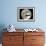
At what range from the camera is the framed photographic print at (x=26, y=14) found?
13.8 feet

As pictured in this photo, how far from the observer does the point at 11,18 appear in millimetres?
4234

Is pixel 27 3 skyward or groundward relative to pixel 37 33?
skyward

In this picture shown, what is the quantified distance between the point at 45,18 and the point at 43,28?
0.32 meters

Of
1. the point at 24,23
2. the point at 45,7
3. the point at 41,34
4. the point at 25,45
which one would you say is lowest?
the point at 25,45

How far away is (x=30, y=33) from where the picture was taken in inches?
146

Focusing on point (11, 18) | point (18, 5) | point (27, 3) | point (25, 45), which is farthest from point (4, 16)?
point (25, 45)

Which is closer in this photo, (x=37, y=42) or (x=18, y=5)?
(x=37, y=42)

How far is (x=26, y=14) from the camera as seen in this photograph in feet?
13.8

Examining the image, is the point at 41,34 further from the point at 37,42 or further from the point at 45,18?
the point at 45,18

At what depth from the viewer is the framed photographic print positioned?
13.8 ft

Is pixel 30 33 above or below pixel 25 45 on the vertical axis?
above

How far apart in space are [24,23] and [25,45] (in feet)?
2.60

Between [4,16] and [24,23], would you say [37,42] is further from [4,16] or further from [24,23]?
[4,16]

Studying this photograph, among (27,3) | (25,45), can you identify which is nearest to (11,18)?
(27,3)
